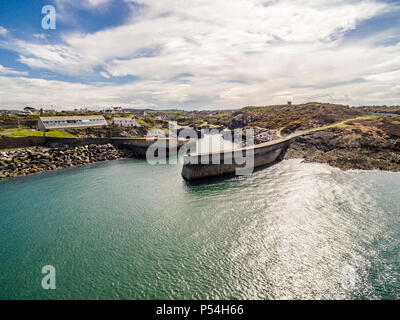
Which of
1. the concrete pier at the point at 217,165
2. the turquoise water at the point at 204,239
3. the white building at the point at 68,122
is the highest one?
the white building at the point at 68,122

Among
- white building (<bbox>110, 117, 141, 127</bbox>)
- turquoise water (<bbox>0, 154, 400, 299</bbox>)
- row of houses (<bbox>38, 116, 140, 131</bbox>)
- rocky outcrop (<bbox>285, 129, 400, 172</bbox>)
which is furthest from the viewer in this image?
white building (<bbox>110, 117, 141, 127</bbox>)

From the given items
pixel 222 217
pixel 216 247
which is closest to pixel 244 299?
pixel 216 247

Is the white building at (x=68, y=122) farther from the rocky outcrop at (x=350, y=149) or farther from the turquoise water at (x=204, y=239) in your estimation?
the rocky outcrop at (x=350, y=149)

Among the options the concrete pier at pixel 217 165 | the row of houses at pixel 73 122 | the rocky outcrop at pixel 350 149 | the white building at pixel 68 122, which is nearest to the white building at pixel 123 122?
the row of houses at pixel 73 122

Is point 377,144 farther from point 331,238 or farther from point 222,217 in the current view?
point 222,217

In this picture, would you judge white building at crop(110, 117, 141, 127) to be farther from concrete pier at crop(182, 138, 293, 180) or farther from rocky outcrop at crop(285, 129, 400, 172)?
rocky outcrop at crop(285, 129, 400, 172)

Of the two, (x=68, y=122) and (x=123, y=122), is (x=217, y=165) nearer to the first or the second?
(x=68, y=122)

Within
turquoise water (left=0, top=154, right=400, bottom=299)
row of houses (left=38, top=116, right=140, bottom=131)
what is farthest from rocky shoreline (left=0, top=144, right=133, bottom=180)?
row of houses (left=38, top=116, right=140, bottom=131)
